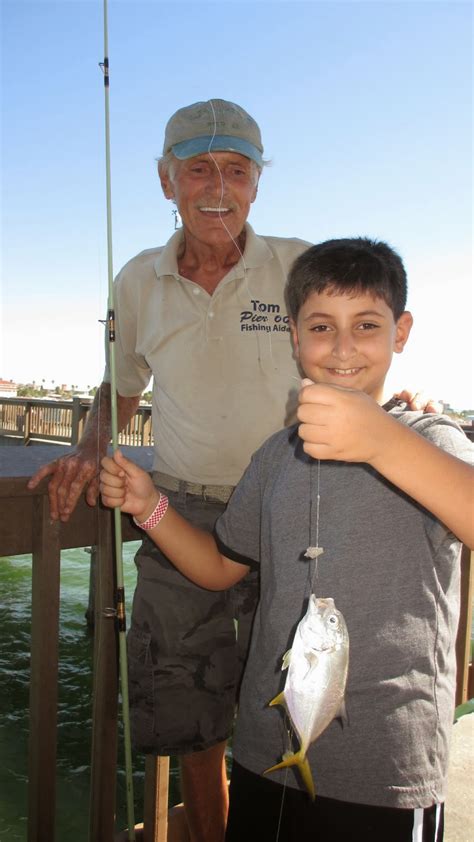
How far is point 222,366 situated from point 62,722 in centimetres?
502

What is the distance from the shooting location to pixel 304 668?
1239 millimetres

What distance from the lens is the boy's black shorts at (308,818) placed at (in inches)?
56.7

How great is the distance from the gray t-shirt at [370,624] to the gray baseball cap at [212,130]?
1.31 metres

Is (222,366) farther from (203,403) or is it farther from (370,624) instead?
(370,624)

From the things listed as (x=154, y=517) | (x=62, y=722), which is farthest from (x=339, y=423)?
(x=62, y=722)

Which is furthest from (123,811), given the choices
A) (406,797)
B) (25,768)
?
(406,797)

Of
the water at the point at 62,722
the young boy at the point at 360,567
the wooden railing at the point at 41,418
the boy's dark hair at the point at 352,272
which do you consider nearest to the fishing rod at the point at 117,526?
the young boy at the point at 360,567

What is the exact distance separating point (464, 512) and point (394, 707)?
1.59 feet

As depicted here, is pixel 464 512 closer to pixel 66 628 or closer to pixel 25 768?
pixel 25 768

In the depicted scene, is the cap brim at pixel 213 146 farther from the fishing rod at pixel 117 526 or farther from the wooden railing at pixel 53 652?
the wooden railing at pixel 53 652

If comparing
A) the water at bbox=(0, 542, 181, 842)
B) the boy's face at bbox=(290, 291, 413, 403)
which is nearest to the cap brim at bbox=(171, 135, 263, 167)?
the boy's face at bbox=(290, 291, 413, 403)

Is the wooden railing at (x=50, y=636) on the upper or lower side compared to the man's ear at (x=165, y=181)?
lower

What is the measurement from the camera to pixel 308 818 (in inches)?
60.1

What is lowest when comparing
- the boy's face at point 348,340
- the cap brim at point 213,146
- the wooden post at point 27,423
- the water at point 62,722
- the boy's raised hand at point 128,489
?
the water at point 62,722
